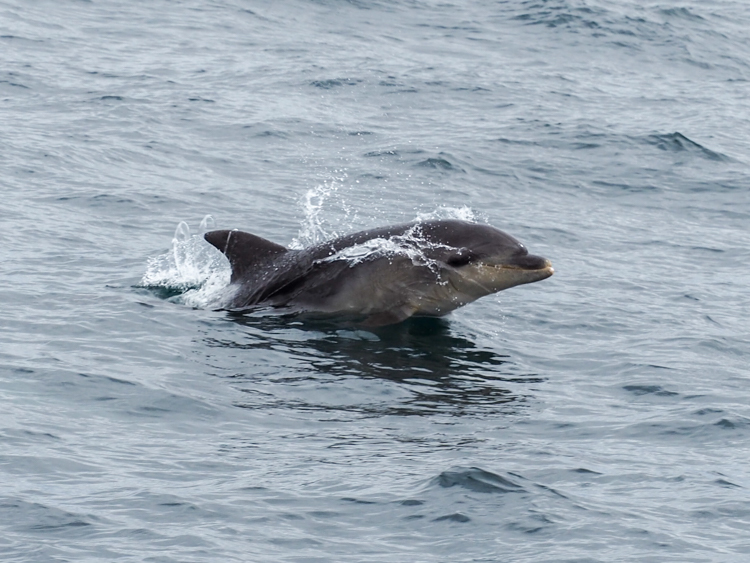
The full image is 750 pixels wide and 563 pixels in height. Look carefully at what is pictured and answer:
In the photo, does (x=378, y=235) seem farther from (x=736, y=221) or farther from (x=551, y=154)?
(x=551, y=154)

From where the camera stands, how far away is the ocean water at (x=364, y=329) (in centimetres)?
1099

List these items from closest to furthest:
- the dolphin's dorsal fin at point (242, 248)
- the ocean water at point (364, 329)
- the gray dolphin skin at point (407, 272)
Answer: the ocean water at point (364, 329), the gray dolphin skin at point (407, 272), the dolphin's dorsal fin at point (242, 248)

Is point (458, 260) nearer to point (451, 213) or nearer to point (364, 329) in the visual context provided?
point (364, 329)

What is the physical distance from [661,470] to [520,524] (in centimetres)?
221

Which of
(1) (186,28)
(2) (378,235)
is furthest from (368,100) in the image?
(2) (378,235)

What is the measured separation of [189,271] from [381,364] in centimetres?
522

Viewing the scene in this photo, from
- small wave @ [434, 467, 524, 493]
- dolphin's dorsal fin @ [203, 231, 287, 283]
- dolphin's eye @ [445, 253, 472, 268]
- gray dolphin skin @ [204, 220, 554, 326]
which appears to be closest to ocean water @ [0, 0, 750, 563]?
small wave @ [434, 467, 524, 493]

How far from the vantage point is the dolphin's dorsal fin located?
60.2 feet

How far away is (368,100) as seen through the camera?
32.5 metres

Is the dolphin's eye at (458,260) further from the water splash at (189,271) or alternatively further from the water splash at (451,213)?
the water splash at (451,213)

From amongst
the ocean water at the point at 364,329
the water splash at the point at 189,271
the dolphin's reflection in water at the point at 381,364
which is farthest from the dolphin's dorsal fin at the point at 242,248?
the dolphin's reflection in water at the point at 381,364

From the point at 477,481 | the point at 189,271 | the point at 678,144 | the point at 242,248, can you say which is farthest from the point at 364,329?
the point at 678,144

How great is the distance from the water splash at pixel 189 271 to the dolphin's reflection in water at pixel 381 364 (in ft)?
5.07

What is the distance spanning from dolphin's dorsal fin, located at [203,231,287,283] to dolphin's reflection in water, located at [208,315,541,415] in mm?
1151
